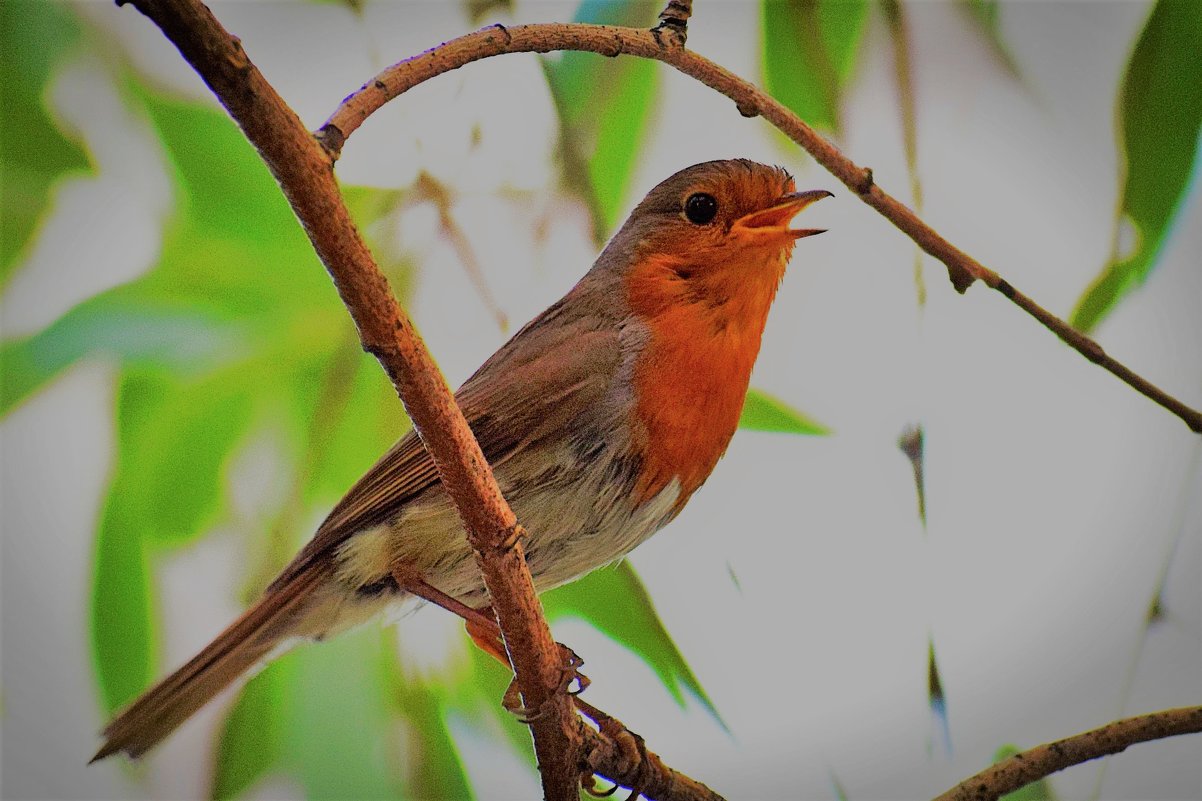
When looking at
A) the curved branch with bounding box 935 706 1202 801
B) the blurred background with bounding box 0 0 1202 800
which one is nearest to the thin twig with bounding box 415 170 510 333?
the blurred background with bounding box 0 0 1202 800

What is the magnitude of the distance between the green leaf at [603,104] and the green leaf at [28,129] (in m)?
0.96

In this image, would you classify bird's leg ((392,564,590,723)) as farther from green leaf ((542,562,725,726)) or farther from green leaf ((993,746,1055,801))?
green leaf ((993,746,1055,801))

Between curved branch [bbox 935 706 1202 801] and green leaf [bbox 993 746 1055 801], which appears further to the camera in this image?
green leaf [bbox 993 746 1055 801]

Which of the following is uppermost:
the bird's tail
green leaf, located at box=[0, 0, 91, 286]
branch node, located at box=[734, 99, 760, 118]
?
green leaf, located at box=[0, 0, 91, 286]

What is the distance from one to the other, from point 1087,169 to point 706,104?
82cm

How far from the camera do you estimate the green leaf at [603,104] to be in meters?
2.18

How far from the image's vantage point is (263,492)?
6.95ft

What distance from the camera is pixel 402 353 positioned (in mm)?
1152

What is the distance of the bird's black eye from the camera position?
A: 1.98 m

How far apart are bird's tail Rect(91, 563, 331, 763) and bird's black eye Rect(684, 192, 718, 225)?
932 mm

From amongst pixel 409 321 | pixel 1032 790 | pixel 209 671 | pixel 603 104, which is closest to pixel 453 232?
pixel 603 104

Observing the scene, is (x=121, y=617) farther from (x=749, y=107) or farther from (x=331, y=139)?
(x=749, y=107)

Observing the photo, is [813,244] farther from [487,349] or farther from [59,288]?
[59,288]

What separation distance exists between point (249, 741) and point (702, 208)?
54.6 inches
